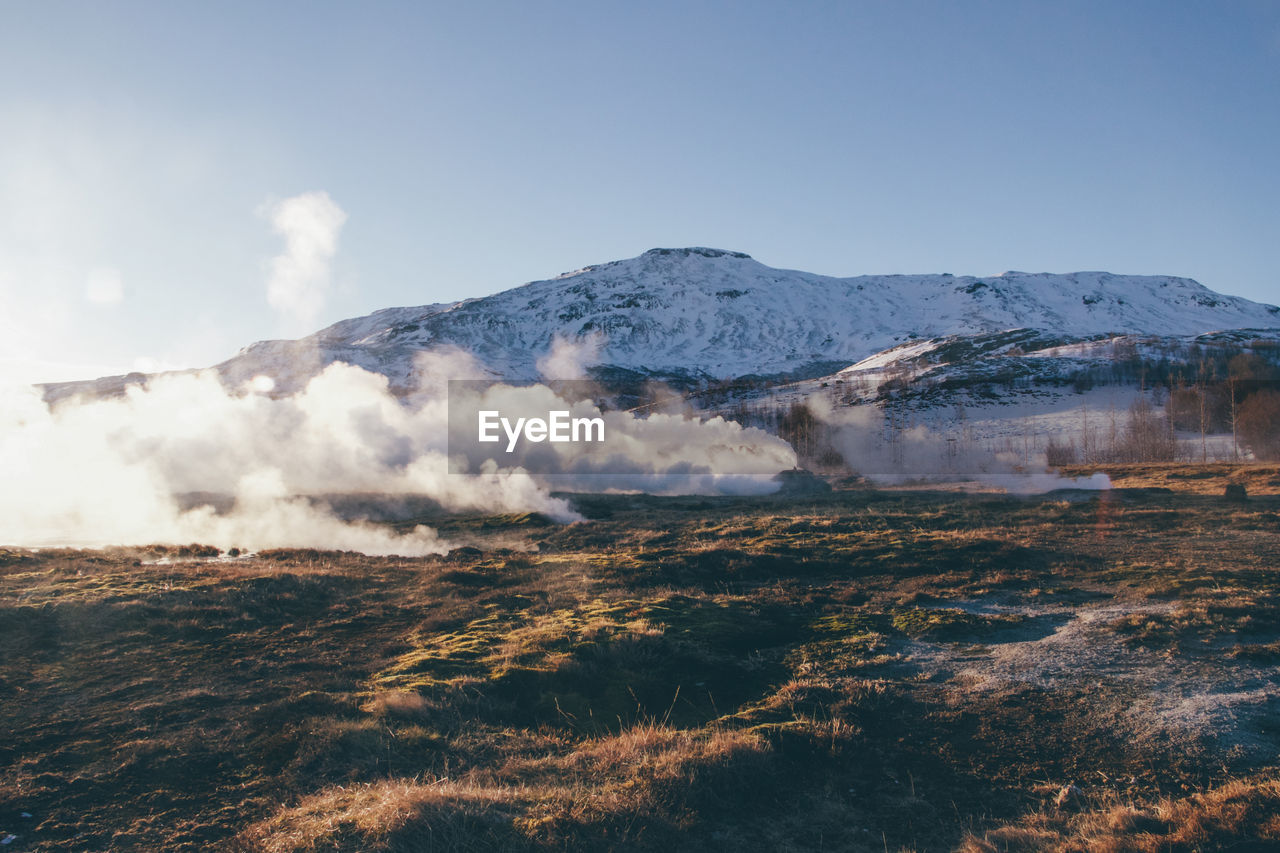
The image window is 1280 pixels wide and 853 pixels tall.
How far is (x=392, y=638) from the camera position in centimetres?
1869

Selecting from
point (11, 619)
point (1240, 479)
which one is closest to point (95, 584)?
point (11, 619)

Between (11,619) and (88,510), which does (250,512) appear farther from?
(11,619)

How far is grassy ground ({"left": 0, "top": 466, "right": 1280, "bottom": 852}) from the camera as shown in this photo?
27.8ft

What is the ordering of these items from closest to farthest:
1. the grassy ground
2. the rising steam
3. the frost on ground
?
the grassy ground < the frost on ground < the rising steam

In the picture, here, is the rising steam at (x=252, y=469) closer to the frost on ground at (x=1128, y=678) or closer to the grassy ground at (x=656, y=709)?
the grassy ground at (x=656, y=709)

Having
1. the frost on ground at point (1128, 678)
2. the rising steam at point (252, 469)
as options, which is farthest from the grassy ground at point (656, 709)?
the rising steam at point (252, 469)

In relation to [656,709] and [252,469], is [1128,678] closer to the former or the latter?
[656,709]

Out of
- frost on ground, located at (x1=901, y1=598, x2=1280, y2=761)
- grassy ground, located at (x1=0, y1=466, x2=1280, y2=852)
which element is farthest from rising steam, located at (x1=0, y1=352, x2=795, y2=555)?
frost on ground, located at (x1=901, y1=598, x2=1280, y2=761)

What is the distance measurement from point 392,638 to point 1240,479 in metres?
66.4

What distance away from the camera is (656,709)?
512 inches

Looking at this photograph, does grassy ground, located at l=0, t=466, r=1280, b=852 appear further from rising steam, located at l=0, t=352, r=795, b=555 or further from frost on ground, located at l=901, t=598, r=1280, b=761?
rising steam, located at l=0, t=352, r=795, b=555

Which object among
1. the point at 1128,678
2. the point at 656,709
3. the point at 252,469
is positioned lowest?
the point at 656,709

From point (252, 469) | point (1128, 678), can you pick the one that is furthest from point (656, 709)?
point (252, 469)

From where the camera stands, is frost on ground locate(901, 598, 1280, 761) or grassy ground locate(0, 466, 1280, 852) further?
frost on ground locate(901, 598, 1280, 761)
